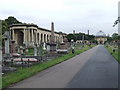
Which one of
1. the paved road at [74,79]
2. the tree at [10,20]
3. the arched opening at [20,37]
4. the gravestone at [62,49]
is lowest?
the paved road at [74,79]

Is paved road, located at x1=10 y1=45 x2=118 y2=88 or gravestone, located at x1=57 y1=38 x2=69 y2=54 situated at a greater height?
gravestone, located at x1=57 y1=38 x2=69 y2=54

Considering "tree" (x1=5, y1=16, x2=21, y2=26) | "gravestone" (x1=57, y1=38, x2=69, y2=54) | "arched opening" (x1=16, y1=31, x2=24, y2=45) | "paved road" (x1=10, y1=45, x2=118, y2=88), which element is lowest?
"paved road" (x1=10, y1=45, x2=118, y2=88)

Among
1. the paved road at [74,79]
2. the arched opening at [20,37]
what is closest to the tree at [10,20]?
the arched opening at [20,37]

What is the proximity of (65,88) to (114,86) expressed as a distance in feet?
6.62

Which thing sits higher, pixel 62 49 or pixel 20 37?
pixel 20 37

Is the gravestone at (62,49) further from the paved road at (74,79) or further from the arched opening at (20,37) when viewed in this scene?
the arched opening at (20,37)

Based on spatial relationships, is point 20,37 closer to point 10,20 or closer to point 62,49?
point 10,20

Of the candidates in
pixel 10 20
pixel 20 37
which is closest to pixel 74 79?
pixel 10 20

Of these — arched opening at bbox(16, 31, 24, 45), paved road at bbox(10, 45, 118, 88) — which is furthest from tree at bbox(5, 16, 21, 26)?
paved road at bbox(10, 45, 118, 88)

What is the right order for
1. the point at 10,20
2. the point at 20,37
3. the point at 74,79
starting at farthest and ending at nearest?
1. the point at 20,37
2. the point at 10,20
3. the point at 74,79

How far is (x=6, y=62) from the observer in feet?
59.4

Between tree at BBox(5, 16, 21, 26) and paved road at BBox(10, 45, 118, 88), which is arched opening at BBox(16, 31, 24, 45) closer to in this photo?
tree at BBox(5, 16, 21, 26)

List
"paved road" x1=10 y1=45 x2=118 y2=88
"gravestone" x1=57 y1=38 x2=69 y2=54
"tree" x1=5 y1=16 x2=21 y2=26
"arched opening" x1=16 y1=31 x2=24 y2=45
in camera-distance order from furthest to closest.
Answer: "arched opening" x1=16 y1=31 x2=24 y2=45 → "tree" x1=5 y1=16 x2=21 y2=26 → "gravestone" x1=57 y1=38 x2=69 y2=54 → "paved road" x1=10 y1=45 x2=118 y2=88

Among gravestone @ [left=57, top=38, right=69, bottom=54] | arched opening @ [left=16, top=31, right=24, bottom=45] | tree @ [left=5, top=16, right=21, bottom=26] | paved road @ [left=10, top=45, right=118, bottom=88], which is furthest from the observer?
arched opening @ [left=16, top=31, right=24, bottom=45]
